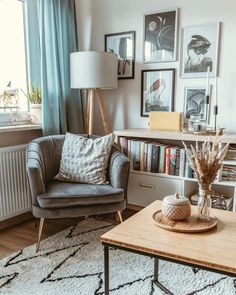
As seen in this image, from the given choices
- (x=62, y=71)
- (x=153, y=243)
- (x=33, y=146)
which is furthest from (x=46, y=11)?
(x=153, y=243)

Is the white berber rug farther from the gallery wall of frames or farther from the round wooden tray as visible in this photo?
the gallery wall of frames

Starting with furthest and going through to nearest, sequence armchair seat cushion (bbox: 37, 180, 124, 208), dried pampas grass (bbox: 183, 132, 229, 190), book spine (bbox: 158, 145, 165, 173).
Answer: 1. book spine (bbox: 158, 145, 165, 173)
2. armchair seat cushion (bbox: 37, 180, 124, 208)
3. dried pampas grass (bbox: 183, 132, 229, 190)

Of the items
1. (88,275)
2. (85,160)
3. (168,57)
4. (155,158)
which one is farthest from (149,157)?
(88,275)

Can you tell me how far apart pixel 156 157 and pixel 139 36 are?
1184mm

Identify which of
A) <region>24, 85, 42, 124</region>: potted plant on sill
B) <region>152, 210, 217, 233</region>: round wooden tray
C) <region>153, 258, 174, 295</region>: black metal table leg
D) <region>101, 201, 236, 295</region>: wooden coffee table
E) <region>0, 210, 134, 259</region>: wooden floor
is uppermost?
<region>24, 85, 42, 124</region>: potted plant on sill

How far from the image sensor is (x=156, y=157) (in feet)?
8.42

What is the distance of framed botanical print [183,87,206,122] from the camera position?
8.41 feet

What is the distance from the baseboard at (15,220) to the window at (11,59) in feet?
2.80

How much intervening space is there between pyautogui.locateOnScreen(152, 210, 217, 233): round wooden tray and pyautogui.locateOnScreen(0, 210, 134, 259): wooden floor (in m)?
1.21

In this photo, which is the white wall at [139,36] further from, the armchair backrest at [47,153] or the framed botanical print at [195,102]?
the armchair backrest at [47,153]

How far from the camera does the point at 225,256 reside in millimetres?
1140

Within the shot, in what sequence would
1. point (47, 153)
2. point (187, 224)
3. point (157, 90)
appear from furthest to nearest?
point (157, 90), point (47, 153), point (187, 224)

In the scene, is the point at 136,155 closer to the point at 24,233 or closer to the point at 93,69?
the point at 93,69

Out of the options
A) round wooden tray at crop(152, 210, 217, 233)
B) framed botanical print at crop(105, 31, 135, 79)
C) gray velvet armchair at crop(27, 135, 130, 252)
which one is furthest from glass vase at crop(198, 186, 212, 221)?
framed botanical print at crop(105, 31, 135, 79)
